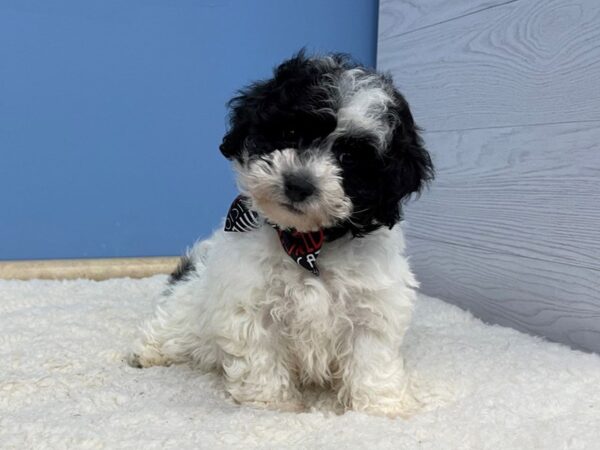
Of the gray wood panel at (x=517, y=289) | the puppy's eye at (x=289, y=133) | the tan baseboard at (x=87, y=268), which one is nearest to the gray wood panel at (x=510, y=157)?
the gray wood panel at (x=517, y=289)

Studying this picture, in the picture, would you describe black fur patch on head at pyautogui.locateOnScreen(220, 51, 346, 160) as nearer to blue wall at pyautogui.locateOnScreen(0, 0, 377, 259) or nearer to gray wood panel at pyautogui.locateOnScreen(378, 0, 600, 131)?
gray wood panel at pyautogui.locateOnScreen(378, 0, 600, 131)

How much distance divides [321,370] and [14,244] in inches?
59.1

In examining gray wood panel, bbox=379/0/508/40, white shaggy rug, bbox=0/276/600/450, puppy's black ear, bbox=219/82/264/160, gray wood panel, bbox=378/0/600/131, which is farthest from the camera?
gray wood panel, bbox=379/0/508/40

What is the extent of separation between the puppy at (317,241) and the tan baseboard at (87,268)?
111cm

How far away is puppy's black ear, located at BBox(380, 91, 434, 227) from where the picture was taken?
44.4 inches

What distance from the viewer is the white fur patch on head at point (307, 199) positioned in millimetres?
1074

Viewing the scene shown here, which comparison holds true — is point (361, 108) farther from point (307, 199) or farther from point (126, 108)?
point (126, 108)

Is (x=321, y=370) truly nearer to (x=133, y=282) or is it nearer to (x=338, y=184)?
(x=338, y=184)

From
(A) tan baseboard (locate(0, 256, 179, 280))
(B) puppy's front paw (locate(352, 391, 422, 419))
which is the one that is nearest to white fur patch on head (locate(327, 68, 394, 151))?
(B) puppy's front paw (locate(352, 391, 422, 419))

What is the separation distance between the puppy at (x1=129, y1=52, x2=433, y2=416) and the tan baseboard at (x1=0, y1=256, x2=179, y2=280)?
3.63ft

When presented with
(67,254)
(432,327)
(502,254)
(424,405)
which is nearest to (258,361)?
(424,405)

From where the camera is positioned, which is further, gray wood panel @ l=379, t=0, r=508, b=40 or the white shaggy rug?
gray wood panel @ l=379, t=0, r=508, b=40

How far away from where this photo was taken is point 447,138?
2109mm

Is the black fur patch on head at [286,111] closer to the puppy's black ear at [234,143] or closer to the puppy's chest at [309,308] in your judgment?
the puppy's black ear at [234,143]
